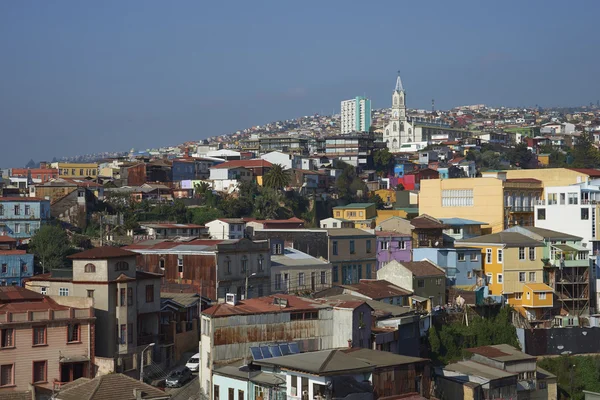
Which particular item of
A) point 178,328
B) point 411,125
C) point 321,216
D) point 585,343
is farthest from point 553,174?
point 411,125

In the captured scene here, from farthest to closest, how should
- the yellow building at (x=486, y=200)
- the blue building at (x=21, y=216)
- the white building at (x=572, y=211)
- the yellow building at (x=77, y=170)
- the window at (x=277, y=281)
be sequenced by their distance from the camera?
the yellow building at (x=77, y=170) < the yellow building at (x=486, y=200) < the white building at (x=572, y=211) < the blue building at (x=21, y=216) < the window at (x=277, y=281)

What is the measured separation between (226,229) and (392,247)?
894cm

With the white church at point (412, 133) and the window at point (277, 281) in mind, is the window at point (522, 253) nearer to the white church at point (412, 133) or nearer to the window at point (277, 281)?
the window at point (277, 281)

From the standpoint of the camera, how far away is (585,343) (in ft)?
139

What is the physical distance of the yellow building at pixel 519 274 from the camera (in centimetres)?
4672

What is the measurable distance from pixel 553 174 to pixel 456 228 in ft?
41.8

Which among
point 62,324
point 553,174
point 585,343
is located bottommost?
point 585,343

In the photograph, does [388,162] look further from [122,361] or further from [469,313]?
[122,361]

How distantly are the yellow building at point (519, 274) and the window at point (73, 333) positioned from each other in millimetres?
→ 23083

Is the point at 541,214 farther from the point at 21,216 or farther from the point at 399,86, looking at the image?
the point at 399,86

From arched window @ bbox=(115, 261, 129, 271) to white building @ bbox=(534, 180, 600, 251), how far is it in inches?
1086

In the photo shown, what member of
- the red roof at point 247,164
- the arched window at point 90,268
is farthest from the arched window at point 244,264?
the red roof at point 247,164

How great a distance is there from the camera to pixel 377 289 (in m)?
40.0

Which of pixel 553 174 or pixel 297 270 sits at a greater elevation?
pixel 553 174
